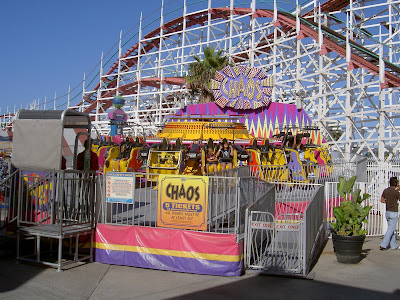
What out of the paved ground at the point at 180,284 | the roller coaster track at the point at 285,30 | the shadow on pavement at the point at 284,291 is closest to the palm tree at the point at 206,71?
the roller coaster track at the point at 285,30

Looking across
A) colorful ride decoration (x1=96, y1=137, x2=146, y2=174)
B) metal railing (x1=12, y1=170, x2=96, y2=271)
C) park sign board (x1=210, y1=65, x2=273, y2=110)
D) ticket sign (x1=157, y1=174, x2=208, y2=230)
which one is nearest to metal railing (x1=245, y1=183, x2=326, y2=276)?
ticket sign (x1=157, y1=174, x2=208, y2=230)

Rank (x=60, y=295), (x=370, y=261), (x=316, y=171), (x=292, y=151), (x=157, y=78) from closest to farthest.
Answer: (x=60, y=295)
(x=370, y=261)
(x=316, y=171)
(x=292, y=151)
(x=157, y=78)

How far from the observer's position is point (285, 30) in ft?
98.6

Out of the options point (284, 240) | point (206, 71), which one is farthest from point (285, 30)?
point (284, 240)

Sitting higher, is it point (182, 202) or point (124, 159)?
point (124, 159)

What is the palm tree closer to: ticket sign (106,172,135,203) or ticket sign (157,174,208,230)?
ticket sign (106,172,135,203)

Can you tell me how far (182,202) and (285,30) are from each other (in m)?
25.7

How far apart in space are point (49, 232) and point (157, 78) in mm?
26581

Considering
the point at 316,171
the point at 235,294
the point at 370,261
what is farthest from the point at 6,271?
the point at 316,171

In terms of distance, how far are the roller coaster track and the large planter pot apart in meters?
12.5

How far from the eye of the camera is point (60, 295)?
568 centimetres

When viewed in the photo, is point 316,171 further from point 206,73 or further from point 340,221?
point 206,73

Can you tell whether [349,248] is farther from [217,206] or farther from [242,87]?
[242,87]

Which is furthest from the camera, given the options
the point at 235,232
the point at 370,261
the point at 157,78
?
the point at 157,78
